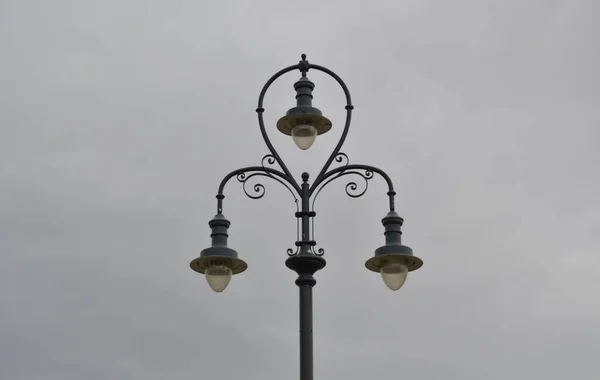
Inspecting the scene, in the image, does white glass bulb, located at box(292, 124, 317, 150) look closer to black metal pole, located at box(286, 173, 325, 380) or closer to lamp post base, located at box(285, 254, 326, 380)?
black metal pole, located at box(286, 173, 325, 380)

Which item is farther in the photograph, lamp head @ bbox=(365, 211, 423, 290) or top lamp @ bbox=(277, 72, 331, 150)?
top lamp @ bbox=(277, 72, 331, 150)

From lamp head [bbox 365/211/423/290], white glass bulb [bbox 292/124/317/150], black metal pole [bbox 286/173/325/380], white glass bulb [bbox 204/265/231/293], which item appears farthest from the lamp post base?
white glass bulb [bbox 292/124/317/150]

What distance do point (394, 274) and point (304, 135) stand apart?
189cm

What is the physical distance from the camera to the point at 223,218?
16.8 meters

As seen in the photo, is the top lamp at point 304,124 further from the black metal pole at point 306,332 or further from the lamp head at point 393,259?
the black metal pole at point 306,332

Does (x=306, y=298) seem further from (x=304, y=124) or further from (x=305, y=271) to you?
(x=304, y=124)

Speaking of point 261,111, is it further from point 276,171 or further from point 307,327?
point 307,327

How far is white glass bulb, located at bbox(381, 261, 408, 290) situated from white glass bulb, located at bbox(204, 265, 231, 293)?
178 centimetres

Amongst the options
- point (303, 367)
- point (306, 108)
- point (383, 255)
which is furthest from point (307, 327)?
point (306, 108)

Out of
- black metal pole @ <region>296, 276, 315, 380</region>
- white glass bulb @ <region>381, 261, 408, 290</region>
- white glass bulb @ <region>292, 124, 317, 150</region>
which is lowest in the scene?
black metal pole @ <region>296, 276, 315, 380</region>

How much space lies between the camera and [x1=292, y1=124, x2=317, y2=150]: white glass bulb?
666 inches

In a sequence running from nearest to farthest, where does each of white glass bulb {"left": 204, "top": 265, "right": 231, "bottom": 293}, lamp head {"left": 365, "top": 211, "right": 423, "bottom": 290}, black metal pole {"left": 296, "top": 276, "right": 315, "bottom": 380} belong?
black metal pole {"left": 296, "top": 276, "right": 315, "bottom": 380} → lamp head {"left": 365, "top": 211, "right": 423, "bottom": 290} → white glass bulb {"left": 204, "top": 265, "right": 231, "bottom": 293}

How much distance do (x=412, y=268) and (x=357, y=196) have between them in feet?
3.37

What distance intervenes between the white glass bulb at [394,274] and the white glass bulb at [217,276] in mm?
1776
